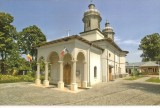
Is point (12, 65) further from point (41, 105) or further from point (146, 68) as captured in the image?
point (146, 68)

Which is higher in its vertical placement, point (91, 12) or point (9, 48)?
point (91, 12)

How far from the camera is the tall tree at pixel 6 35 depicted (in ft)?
61.1

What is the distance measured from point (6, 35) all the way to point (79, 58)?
10809 millimetres

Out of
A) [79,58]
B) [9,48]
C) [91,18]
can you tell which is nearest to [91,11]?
[91,18]

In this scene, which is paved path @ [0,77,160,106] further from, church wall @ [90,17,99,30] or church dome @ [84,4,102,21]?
church dome @ [84,4,102,21]

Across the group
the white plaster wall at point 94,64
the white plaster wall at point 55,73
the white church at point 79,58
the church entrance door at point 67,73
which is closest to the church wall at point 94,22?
the white church at point 79,58

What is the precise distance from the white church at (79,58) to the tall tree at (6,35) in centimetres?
663

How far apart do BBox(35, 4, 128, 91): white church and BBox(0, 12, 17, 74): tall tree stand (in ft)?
21.8

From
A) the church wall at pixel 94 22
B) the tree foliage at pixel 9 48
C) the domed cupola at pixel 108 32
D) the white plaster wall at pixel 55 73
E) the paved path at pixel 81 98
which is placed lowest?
the paved path at pixel 81 98

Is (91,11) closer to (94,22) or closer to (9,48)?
(94,22)

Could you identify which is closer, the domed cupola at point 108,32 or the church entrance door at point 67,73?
the church entrance door at point 67,73

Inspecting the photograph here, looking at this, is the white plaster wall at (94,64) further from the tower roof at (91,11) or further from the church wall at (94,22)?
the tower roof at (91,11)

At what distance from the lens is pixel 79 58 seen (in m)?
14.0

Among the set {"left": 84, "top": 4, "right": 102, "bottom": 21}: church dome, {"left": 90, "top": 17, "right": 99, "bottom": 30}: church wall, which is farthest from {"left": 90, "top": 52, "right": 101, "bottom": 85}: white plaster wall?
{"left": 84, "top": 4, "right": 102, "bottom": 21}: church dome
